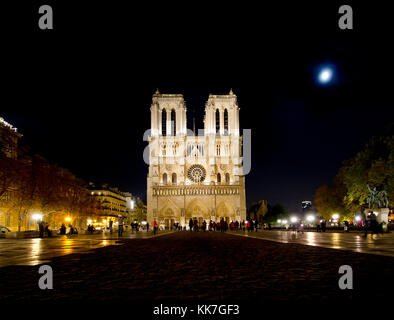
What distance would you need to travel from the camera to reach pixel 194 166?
8700 centimetres

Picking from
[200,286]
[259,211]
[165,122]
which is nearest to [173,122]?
[165,122]

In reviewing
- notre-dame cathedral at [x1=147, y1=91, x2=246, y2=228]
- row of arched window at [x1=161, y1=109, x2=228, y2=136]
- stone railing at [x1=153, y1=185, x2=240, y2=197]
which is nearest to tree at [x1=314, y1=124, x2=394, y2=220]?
stone railing at [x1=153, y1=185, x2=240, y2=197]

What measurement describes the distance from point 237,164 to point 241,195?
→ 6788 mm

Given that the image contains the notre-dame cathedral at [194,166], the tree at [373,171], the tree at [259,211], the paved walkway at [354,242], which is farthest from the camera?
the tree at [259,211]

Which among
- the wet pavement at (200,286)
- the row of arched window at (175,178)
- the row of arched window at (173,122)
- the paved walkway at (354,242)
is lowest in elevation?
the paved walkway at (354,242)

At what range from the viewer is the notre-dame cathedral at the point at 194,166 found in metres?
84.2

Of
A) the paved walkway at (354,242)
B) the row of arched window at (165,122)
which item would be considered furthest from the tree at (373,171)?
the row of arched window at (165,122)

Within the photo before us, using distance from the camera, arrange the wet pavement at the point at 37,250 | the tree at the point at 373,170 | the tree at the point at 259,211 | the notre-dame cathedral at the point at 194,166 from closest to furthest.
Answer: the wet pavement at the point at 37,250 → the tree at the point at 373,170 → the notre-dame cathedral at the point at 194,166 → the tree at the point at 259,211

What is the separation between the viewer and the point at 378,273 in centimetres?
682

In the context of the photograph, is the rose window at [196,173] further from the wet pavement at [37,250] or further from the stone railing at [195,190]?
the wet pavement at [37,250]

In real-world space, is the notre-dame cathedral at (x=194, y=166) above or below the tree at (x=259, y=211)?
above

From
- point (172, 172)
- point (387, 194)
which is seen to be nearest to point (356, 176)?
point (387, 194)

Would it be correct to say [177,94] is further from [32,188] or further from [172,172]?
[32,188]

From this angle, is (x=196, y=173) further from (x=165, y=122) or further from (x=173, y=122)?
(x=165, y=122)
